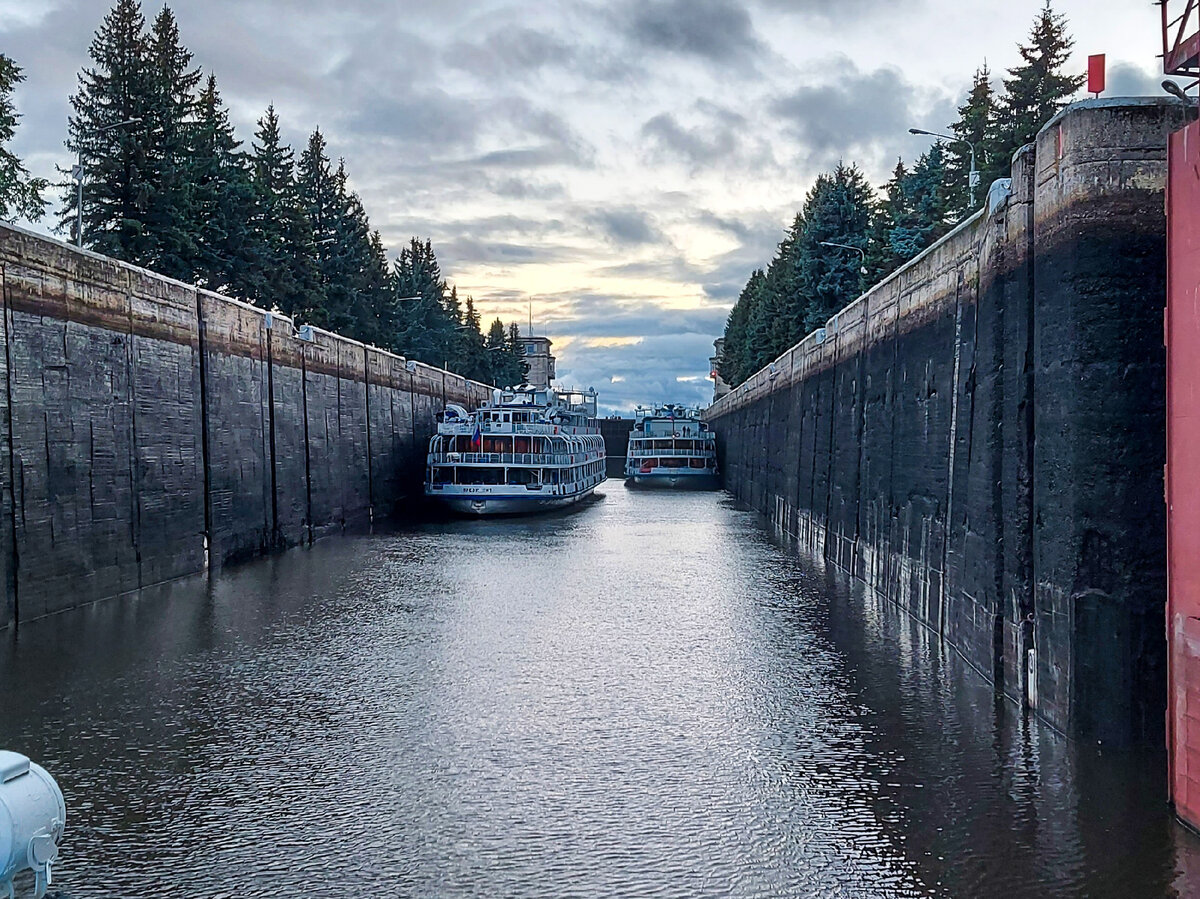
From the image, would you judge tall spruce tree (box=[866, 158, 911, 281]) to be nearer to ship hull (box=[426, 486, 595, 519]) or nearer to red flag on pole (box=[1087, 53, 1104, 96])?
ship hull (box=[426, 486, 595, 519])

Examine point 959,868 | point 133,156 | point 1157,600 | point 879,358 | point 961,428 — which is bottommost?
point 959,868

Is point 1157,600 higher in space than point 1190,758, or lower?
higher

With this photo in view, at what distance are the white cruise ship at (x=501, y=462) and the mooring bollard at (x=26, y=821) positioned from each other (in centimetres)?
3398

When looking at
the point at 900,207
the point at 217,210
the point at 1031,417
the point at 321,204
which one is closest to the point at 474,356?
the point at 321,204

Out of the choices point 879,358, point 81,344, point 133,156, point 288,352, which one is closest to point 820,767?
point 879,358

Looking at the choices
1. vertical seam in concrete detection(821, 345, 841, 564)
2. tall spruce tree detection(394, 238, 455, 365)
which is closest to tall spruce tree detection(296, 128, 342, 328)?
tall spruce tree detection(394, 238, 455, 365)

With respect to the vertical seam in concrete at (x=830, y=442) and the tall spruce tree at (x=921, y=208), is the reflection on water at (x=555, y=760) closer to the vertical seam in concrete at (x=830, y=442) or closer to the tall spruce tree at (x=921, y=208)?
the vertical seam in concrete at (x=830, y=442)

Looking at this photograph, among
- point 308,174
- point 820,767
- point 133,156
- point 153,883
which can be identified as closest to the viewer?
point 153,883

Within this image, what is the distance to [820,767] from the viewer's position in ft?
37.4

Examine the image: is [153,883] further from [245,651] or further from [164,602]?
[164,602]

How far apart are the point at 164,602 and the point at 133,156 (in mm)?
29614

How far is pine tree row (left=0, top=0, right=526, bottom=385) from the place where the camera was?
144ft

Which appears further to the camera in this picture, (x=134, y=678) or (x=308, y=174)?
(x=308, y=174)

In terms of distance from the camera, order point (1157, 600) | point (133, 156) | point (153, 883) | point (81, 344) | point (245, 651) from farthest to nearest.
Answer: point (133, 156)
point (81, 344)
point (245, 651)
point (1157, 600)
point (153, 883)
